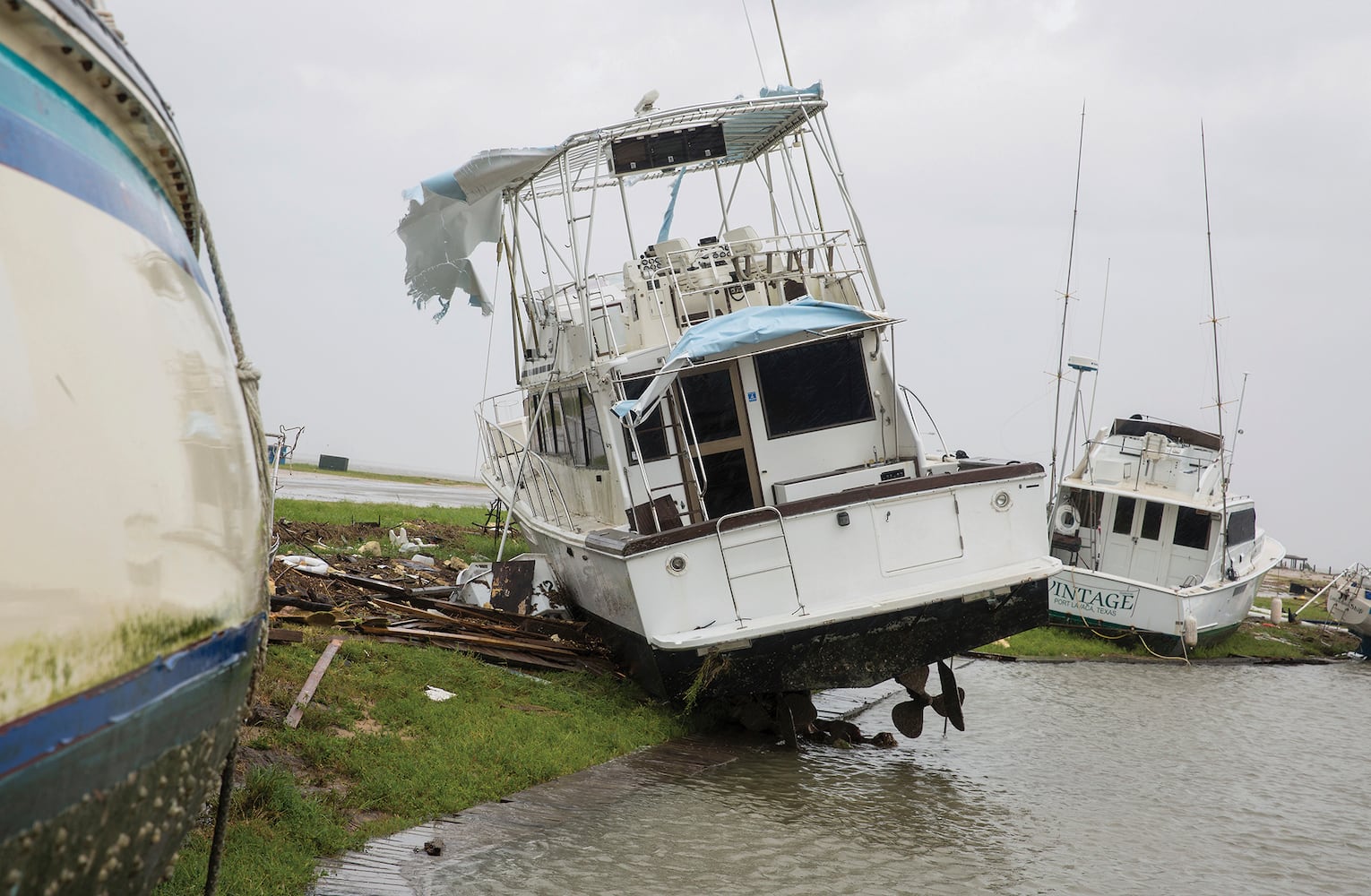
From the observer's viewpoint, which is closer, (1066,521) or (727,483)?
(727,483)

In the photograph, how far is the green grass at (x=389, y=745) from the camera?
613 centimetres

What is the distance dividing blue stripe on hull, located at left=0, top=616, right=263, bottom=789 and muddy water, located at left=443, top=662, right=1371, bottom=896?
354 cm

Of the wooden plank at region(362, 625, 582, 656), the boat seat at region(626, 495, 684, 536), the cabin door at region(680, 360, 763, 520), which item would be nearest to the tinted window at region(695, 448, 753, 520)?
the cabin door at region(680, 360, 763, 520)

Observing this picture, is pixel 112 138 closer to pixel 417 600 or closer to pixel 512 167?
pixel 512 167

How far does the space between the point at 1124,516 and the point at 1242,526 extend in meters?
2.34

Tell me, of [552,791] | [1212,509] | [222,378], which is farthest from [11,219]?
[1212,509]

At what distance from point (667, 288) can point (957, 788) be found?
5581mm

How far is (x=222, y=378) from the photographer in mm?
3521

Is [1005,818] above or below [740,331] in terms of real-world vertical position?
below

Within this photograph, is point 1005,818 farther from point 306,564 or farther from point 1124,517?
point 1124,517

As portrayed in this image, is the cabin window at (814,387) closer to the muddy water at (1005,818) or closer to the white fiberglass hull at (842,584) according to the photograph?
the white fiberglass hull at (842,584)

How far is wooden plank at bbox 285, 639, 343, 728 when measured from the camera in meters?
7.69

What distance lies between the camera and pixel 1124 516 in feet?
63.0

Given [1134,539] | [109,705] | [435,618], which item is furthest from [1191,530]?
[109,705]
